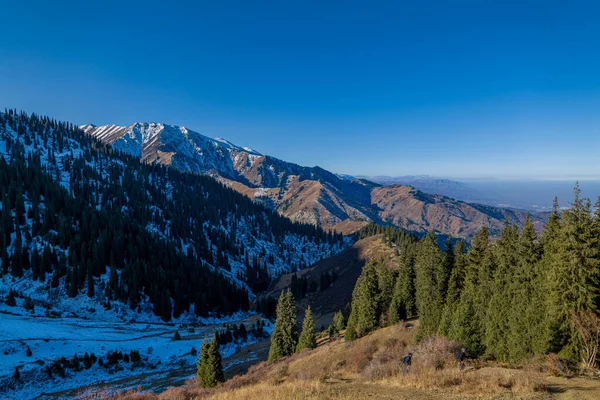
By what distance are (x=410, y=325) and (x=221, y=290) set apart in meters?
98.3

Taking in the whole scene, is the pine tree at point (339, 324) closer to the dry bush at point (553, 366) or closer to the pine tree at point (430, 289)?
the pine tree at point (430, 289)

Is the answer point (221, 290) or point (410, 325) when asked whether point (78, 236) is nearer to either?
point (221, 290)

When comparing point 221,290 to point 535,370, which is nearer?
point 535,370

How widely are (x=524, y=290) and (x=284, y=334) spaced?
41.0 meters

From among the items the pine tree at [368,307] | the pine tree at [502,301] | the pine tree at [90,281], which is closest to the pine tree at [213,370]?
the pine tree at [502,301]

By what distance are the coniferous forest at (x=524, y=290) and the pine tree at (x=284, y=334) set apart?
11518mm

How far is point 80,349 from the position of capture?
64625 millimetres

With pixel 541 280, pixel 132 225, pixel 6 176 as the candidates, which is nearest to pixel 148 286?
pixel 132 225

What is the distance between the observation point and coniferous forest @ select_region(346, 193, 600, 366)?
25.5 metres

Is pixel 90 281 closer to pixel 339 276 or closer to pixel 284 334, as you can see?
pixel 284 334

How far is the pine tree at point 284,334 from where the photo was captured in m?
57.3

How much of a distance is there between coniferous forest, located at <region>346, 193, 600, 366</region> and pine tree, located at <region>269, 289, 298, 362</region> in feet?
37.8

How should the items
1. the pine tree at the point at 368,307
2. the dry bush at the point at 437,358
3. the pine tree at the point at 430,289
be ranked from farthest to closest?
1. the pine tree at the point at 368,307
2. the pine tree at the point at 430,289
3. the dry bush at the point at 437,358

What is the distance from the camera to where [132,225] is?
154m
